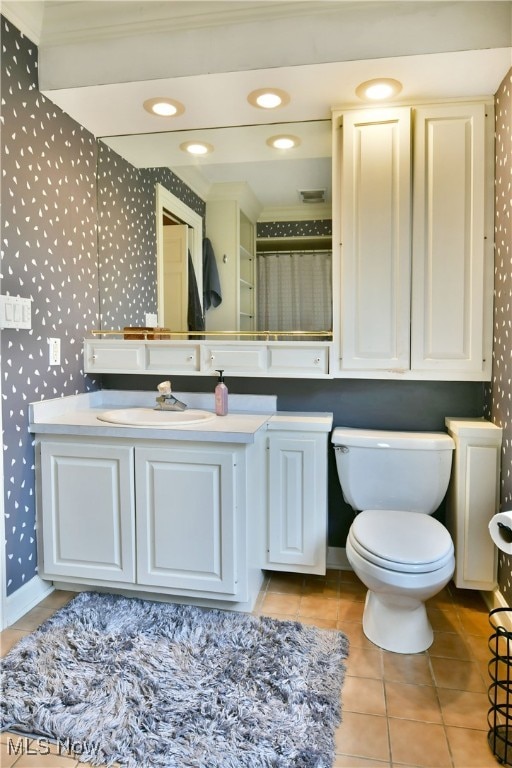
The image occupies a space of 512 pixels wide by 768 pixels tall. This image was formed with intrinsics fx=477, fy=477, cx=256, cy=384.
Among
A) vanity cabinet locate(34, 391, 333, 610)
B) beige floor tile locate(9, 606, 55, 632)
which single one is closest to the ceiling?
vanity cabinet locate(34, 391, 333, 610)

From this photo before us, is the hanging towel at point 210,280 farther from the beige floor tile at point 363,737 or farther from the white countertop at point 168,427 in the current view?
the beige floor tile at point 363,737

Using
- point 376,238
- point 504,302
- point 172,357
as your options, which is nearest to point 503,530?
point 504,302

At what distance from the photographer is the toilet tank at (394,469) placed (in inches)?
78.0

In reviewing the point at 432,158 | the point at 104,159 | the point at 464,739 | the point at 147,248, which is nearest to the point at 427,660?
the point at 464,739

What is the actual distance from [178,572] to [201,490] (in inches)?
14.3

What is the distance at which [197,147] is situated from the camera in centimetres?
229

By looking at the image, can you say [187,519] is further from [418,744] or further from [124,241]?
[124,241]

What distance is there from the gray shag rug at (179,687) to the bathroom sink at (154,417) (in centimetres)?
77

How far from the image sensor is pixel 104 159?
2424 millimetres

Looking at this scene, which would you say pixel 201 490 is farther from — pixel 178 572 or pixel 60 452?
pixel 60 452

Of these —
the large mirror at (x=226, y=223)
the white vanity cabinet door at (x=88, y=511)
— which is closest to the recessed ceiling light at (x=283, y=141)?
the large mirror at (x=226, y=223)

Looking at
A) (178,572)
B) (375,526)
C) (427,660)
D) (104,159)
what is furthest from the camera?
(104,159)

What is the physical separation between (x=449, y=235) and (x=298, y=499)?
1.30m

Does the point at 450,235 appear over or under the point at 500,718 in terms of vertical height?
over
